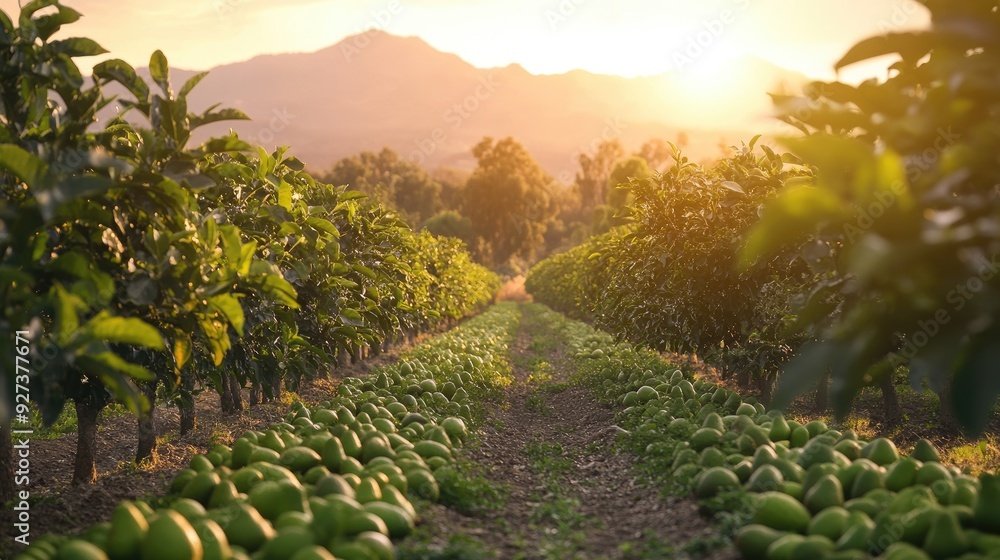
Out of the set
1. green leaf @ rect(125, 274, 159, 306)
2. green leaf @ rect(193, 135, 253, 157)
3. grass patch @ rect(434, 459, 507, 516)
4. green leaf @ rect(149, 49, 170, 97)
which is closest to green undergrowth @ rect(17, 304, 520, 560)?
grass patch @ rect(434, 459, 507, 516)

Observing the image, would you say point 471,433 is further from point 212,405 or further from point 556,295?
point 556,295

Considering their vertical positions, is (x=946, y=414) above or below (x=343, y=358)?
above

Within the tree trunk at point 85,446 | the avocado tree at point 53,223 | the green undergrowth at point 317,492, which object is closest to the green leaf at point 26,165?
the avocado tree at point 53,223

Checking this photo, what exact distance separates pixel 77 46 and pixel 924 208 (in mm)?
5481

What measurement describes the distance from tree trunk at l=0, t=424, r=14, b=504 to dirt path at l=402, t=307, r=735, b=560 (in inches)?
154

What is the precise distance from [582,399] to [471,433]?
468 centimetres

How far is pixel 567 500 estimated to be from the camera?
6516mm

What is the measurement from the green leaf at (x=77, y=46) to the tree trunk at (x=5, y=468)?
3268mm

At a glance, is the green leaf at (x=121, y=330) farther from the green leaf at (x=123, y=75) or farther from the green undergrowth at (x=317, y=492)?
the green leaf at (x=123, y=75)

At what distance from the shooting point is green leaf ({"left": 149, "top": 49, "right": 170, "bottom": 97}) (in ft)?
18.5

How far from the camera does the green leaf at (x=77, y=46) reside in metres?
5.29

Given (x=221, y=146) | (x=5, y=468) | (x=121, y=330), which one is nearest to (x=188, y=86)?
(x=221, y=146)

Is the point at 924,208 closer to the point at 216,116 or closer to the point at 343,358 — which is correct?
the point at 216,116

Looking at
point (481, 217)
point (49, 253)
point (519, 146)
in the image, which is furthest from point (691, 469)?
point (519, 146)
